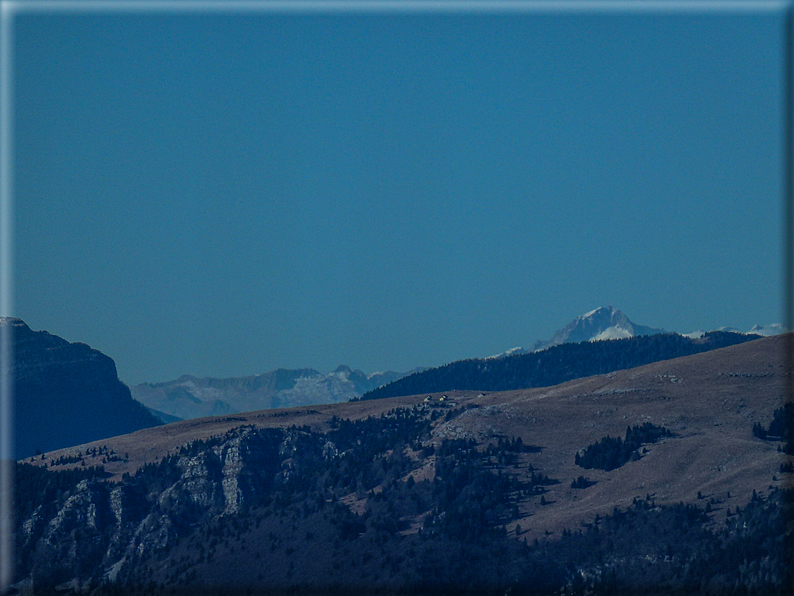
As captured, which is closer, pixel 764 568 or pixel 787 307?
pixel 787 307

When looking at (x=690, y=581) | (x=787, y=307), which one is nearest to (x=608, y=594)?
(x=690, y=581)

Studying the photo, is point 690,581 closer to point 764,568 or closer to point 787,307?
point 764,568

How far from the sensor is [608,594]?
199m

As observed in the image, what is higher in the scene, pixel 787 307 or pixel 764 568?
pixel 787 307

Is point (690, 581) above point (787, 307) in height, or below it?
below

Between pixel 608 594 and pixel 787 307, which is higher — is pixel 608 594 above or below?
below

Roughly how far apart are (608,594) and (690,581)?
1436 centimetres

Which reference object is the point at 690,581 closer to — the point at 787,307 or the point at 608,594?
the point at 608,594

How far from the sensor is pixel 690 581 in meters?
199

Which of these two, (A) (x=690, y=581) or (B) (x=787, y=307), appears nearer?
(B) (x=787, y=307)

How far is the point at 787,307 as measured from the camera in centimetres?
10631

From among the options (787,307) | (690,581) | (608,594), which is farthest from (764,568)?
(787,307)

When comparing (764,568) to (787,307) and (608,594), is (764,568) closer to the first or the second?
(608,594)

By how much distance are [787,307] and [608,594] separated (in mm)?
105559
